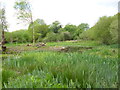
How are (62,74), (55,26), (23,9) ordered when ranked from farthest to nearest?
(55,26)
(23,9)
(62,74)

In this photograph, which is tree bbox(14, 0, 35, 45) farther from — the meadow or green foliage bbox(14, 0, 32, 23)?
the meadow

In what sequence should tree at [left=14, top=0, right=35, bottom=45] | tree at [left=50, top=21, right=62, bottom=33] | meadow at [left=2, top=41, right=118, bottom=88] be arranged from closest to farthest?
meadow at [left=2, top=41, right=118, bottom=88] → tree at [left=14, top=0, right=35, bottom=45] → tree at [left=50, top=21, right=62, bottom=33]

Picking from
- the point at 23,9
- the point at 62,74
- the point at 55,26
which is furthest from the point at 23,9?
the point at 55,26

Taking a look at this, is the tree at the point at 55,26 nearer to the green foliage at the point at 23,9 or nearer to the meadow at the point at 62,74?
the green foliage at the point at 23,9

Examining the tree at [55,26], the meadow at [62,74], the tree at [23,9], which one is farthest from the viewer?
the tree at [55,26]

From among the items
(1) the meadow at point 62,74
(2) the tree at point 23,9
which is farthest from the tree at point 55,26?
(1) the meadow at point 62,74

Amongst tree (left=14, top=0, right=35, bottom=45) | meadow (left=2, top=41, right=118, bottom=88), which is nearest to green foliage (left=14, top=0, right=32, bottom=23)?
tree (left=14, top=0, right=35, bottom=45)

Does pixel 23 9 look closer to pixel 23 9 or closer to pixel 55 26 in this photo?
pixel 23 9

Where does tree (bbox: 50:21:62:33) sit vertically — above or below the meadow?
above

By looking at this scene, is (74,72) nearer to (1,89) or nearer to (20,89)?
(20,89)

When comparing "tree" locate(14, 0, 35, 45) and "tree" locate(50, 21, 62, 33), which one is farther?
"tree" locate(50, 21, 62, 33)

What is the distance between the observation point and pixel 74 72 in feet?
6.46

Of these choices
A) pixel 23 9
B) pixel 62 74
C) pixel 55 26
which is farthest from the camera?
pixel 55 26

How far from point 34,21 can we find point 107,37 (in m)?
10.8
